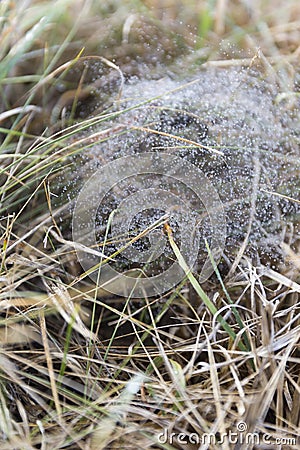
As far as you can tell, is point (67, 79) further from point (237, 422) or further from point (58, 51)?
point (237, 422)

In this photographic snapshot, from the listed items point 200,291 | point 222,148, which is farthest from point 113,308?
point 222,148

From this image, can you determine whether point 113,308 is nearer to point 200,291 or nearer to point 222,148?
point 200,291

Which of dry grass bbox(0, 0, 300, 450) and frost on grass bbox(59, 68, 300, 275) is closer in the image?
dry grass bbox(0, 0, 300, 450)

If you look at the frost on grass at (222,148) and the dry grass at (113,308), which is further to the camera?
the frost on grass at (222,148)

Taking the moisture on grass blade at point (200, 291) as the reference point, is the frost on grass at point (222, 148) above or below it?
above
